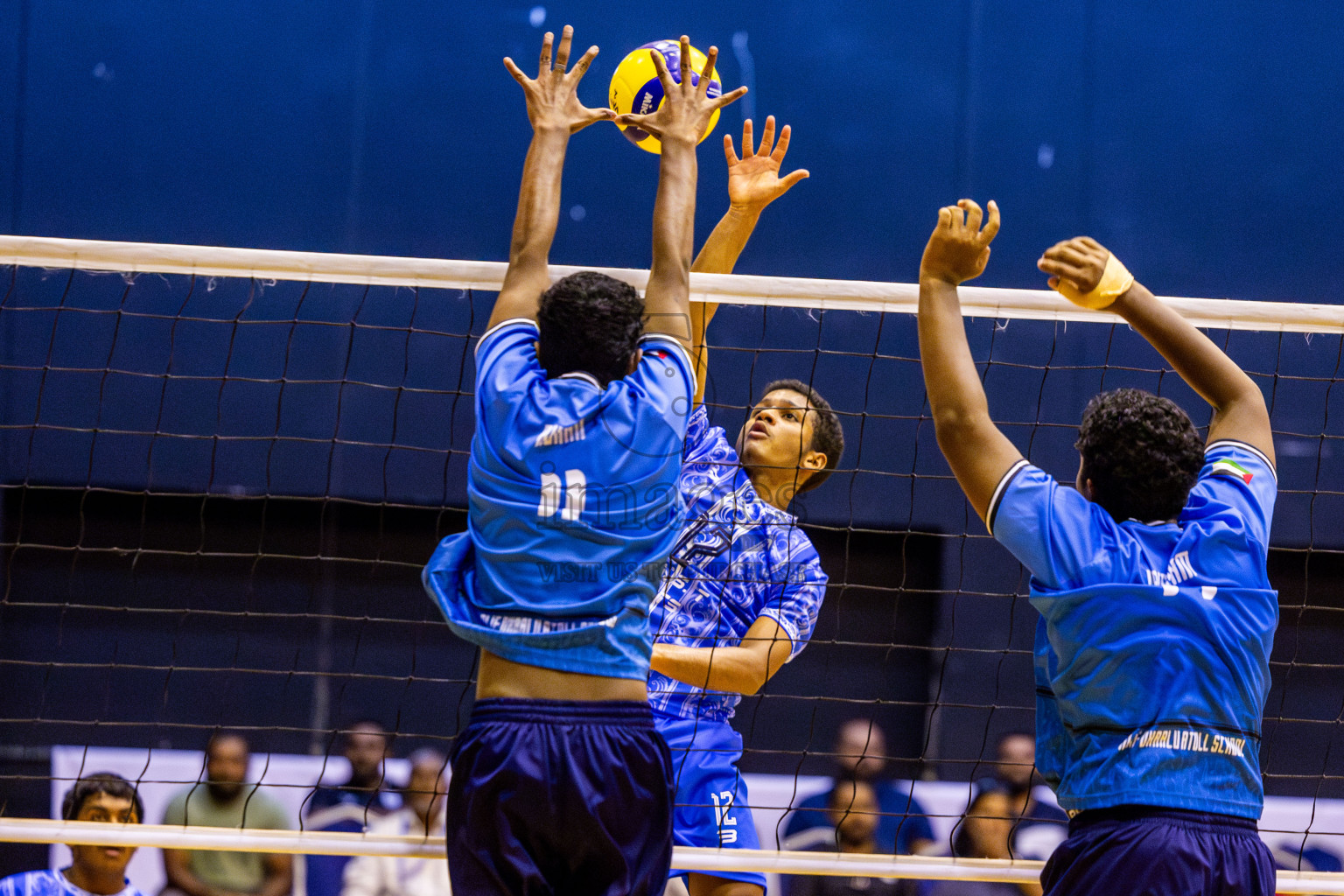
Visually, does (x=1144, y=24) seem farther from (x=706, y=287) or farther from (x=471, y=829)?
(x=471, y=829)

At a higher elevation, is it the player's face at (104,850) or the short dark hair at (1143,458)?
the short dark hair at (1143,458)

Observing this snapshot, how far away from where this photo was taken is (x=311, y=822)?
5.75 metres

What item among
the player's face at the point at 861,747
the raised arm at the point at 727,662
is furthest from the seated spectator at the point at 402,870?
the raised arm at the point at 727,662

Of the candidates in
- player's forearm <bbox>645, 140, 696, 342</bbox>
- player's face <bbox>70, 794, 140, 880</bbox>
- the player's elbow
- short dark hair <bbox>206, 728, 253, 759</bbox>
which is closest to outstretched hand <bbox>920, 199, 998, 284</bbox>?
the player's elbow

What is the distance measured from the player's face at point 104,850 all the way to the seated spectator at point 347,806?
3.19 ft

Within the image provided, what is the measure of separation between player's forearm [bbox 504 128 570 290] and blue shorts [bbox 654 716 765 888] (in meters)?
1.46

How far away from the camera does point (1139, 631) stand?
2.33 m

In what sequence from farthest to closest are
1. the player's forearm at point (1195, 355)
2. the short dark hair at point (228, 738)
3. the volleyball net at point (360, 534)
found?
the volleyball net at point (360, 534)
the short dark hair at point (228, 738)
the player's forearm at point (1195, 355)

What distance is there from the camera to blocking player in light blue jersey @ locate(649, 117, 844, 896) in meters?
3.43

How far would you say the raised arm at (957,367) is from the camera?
246 cm

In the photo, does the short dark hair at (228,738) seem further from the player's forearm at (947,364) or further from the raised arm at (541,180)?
the player's forearm at (947,364)

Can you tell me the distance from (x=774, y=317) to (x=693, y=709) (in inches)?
140

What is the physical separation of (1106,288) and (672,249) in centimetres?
102

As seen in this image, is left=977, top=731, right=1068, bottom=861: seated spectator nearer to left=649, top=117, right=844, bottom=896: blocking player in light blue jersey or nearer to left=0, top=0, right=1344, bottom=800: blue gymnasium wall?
left=0, top=0, right=1344, bottom=800: blue gymnasium wall
